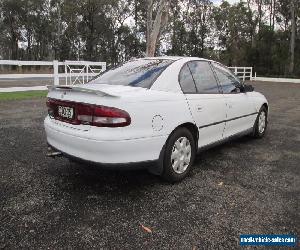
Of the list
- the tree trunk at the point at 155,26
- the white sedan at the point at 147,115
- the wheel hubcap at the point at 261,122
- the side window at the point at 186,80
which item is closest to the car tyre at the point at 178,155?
the white sedan at the point at 147,115

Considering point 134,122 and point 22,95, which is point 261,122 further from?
point 22,95

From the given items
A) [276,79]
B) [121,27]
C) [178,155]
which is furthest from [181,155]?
[121,27]

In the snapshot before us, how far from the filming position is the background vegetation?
44.8 m

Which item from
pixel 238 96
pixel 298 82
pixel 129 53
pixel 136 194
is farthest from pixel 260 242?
pixel 129 53

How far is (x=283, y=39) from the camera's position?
3669 centimetres

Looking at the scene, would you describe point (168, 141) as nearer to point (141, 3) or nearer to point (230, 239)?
point (230, 239)

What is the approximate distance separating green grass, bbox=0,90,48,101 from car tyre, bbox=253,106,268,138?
28.7 ft

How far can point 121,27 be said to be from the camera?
52125 mm

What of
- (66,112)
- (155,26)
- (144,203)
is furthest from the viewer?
(155,26)

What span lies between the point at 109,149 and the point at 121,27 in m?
Result: 50.9

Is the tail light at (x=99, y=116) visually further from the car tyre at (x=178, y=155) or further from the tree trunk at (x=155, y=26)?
the tree trunk at (x=155, y=26)

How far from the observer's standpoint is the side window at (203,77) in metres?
4.83

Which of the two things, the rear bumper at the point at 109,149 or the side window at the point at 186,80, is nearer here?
the rear bumper at the point at 109,149

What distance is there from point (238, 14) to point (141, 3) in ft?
42.2
